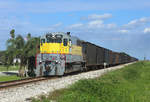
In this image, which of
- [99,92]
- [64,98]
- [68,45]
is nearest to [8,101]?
[64,98]

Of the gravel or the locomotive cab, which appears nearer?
the gravel

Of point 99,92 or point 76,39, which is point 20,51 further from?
point 99,92

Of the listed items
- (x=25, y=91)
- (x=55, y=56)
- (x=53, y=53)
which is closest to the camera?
(x=25, y=91)

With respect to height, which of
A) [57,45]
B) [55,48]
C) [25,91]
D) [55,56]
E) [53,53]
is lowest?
[25,91]

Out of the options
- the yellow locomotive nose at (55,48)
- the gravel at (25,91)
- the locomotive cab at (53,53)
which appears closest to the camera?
the gravel at (25,91)

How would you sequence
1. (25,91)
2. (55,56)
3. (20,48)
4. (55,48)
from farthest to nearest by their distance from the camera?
(20,48) → (55,48) → (55,56) → (25,91)

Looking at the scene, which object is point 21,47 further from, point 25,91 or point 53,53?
point 25,91

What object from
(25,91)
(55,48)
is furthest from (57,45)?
(25,91)

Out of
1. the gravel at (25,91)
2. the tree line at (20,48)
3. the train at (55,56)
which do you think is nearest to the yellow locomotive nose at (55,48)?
the train at (55,56)

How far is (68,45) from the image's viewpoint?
21.4 metres

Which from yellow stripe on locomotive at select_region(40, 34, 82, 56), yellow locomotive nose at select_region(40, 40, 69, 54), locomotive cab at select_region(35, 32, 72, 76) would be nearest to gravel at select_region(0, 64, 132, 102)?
locomotive cab at select_region(35, 32, 72, 76)

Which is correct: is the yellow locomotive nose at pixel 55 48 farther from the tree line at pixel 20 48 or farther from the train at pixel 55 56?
the tree line at pixel 20 48

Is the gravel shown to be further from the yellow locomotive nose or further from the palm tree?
the palm tree

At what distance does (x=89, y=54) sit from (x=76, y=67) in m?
7.27
